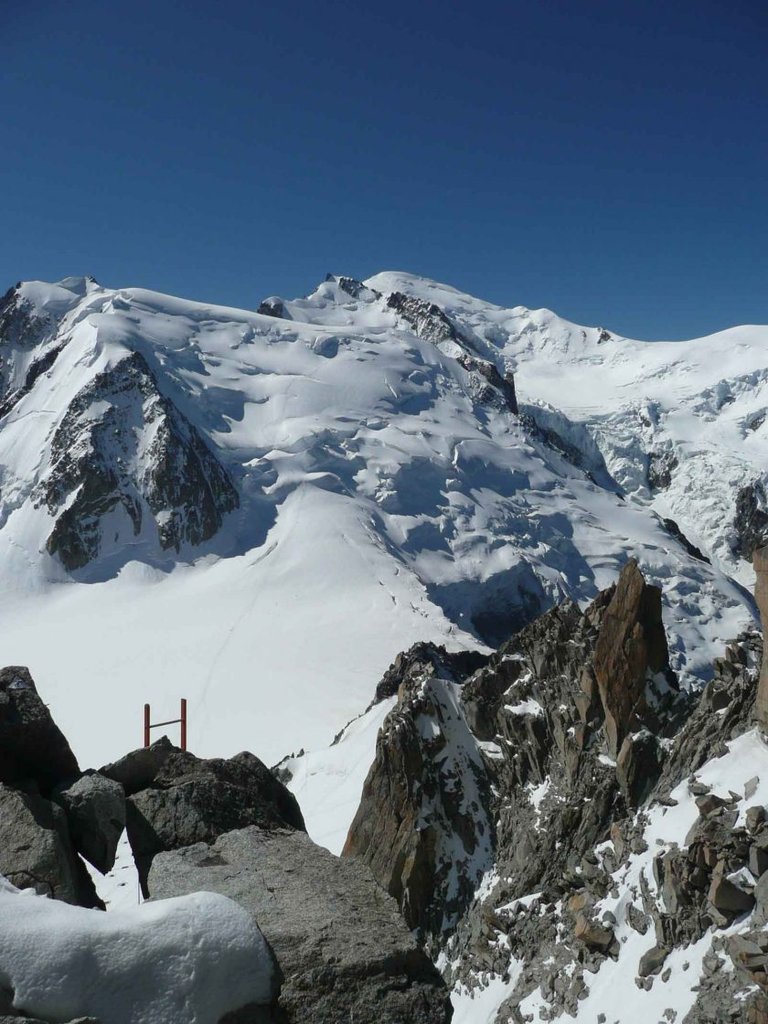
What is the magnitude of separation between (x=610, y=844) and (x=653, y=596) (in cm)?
747

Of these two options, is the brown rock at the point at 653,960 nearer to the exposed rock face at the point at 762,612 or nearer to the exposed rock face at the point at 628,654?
the exposed rock face at the point at 762,612

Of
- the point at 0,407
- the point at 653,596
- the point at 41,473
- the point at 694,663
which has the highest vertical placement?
the point at 0,407

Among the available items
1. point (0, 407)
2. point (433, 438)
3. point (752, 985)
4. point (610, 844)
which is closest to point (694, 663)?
point (433, 438)

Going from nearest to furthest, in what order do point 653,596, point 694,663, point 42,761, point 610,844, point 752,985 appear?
point 42,761 → point 752,985 → point 610,844 → point 653,596 → point 694,663

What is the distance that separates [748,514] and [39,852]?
622ft

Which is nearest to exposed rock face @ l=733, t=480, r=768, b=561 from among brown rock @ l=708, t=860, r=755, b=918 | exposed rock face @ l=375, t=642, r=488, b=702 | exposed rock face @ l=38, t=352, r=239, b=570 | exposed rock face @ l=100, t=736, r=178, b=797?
exposed rock face @ l=38, t=352, r=239, b=570

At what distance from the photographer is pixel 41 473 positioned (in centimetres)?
10688

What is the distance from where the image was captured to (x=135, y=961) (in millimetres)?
6629

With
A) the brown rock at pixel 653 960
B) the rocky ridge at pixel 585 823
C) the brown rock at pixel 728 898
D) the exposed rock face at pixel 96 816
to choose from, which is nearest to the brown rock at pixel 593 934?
the rocky ridge at pixel 585 823

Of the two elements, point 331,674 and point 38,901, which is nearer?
point 38,901

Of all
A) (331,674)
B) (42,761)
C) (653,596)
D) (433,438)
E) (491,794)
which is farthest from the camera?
(433,438)

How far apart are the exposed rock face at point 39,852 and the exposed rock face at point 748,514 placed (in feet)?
609

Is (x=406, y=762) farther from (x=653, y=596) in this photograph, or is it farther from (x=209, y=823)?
(x=209, y=823)

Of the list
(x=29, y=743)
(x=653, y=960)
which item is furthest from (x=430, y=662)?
(x=29, y=743)
